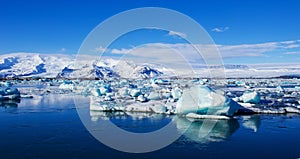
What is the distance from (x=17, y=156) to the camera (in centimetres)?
542

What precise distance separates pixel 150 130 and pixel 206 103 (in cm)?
237

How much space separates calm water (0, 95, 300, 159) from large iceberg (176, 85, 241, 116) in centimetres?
50

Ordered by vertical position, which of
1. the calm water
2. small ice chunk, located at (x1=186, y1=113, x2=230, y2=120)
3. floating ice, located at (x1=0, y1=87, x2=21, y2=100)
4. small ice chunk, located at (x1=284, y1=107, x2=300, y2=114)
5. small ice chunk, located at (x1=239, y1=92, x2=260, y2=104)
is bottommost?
the calm water

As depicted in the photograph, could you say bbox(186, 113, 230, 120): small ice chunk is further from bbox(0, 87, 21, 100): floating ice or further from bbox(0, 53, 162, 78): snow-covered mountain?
bbox(0, 53, 162, 78): snow-covered mountain

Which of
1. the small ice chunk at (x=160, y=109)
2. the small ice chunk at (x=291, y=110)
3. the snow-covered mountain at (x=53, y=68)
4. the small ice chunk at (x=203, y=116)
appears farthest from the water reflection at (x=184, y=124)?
the snow-covered mountain at (x=53, y=68)

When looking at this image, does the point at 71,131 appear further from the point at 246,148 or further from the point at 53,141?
the point at 246,148

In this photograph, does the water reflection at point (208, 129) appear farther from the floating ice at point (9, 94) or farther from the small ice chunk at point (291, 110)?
the floating ice at point (9, 94)

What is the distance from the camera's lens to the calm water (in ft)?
18.6

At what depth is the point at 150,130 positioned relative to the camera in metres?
7.64

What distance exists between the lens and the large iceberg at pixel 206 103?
9.09 meters

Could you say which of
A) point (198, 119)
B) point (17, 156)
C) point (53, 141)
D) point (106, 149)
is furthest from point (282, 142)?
point (17, 156)

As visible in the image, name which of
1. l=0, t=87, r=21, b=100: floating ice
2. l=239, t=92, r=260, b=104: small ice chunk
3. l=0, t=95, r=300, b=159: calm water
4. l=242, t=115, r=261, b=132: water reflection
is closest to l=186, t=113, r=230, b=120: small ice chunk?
l=0, t=95, r=300, b=159: calm water

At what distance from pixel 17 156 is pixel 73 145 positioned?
107cm

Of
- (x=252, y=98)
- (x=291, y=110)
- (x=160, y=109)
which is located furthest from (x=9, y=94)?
(x=291, y=110)
